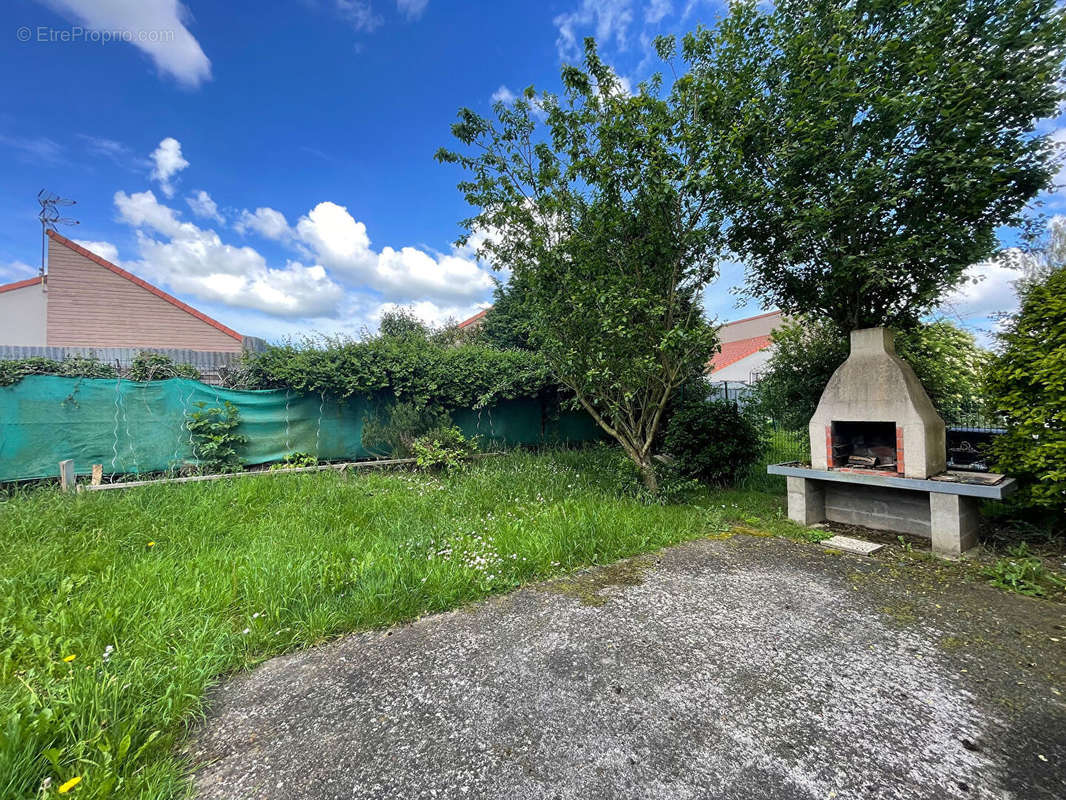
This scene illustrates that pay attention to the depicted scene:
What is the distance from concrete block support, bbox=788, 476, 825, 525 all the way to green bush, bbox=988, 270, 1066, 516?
1310mm

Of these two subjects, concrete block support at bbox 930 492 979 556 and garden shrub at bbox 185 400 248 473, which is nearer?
concrete block support at bbox 930 492 979 556

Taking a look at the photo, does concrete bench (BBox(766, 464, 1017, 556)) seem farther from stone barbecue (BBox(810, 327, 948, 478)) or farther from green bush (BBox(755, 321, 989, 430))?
green bush (BBox(755, 321, 989, 430))

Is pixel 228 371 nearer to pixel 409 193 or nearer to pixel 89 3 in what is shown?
pixel 89 3

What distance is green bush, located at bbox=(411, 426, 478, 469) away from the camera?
588 cm

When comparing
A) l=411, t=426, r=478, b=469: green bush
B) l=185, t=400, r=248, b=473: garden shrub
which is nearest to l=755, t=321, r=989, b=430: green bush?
l=411, t=426, r=478, b=469: green bush

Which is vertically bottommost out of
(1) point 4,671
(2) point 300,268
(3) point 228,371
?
(1) point 4,671

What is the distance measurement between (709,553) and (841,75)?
4168mm

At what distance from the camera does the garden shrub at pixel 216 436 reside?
514 centimetres

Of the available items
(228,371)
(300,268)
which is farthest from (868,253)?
(300,268)

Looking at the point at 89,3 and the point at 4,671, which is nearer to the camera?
the point at 4,671

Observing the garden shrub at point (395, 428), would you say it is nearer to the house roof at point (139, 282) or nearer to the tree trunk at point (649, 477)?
the tree trunk at point (649, 477)

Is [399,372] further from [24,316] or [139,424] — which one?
[24,316]

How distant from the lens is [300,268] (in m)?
10.9

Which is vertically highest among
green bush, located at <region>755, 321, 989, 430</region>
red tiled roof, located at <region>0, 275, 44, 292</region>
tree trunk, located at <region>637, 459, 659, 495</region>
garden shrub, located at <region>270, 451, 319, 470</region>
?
red tiled roof, located at <region>0, 275, 44, 292</region>
